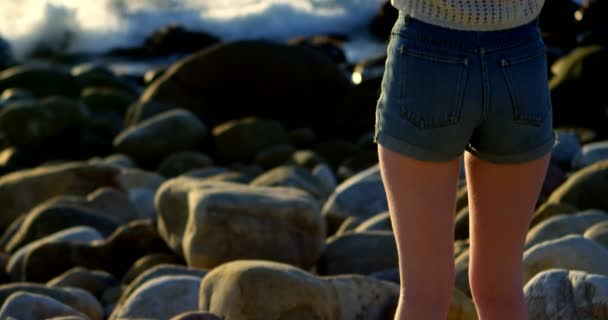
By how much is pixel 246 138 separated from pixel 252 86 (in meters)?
2.33

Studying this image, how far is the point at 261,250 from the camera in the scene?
6922 millimetres

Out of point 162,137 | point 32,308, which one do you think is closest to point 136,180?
point 162,137

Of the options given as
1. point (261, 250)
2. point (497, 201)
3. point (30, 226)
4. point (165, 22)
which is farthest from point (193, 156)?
point (165, 22)

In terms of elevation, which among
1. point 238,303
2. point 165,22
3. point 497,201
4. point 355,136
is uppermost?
point 497,201

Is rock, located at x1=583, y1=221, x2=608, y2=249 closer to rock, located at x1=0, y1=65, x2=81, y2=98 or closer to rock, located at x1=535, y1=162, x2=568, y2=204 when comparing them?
rock, located at x1=535, y1=162, x2=568, y2=204

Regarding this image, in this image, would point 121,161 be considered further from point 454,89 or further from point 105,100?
point 454,89

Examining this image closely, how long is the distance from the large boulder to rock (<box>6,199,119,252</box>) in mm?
7034

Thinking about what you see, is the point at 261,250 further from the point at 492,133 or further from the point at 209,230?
the point at 492,133

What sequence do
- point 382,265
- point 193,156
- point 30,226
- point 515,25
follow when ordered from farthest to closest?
point 193,156
point 30,226
point 382,265
point 515,25

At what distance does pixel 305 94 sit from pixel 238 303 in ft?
36.6

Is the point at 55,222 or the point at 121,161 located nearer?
the point at 55,222

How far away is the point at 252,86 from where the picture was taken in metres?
15.9

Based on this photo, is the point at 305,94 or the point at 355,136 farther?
the point at 305,94

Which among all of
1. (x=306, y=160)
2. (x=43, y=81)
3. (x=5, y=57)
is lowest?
(x=5, y=57)
